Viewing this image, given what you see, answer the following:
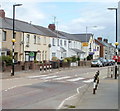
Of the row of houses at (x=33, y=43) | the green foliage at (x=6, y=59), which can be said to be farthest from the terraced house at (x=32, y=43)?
the green foliage at (x=6, y=59)

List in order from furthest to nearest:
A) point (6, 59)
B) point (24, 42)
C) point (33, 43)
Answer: point (33, 43) → point (24, 42) → point (6, 59)

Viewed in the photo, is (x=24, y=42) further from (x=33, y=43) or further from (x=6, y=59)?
(x=6, y=59)

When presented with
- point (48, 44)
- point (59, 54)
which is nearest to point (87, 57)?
point (59, 54)

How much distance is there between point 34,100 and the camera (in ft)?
39.9

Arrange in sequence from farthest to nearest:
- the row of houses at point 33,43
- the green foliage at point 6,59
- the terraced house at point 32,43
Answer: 1. the terraced house at point 32,43
2. the row of houses at point 33,43
3. the green foliage at point 6,59

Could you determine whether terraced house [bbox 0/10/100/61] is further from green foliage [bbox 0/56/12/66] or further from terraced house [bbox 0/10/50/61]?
green foliage [bbox 0/56/12/66]

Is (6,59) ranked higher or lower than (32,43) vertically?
lower

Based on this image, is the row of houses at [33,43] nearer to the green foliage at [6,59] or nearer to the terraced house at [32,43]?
the terraced house at [32,43]

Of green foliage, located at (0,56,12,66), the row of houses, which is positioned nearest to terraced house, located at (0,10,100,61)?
the row of houses

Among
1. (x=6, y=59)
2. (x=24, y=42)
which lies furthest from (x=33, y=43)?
(x=6, y=59)

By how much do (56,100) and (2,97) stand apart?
2.68 metres

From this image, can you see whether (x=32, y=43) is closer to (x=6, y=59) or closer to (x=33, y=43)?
(x=33, y=43)

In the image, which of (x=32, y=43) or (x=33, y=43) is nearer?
(x=32, y=43)

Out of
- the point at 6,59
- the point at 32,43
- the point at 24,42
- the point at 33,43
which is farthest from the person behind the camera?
the point at 33,43
